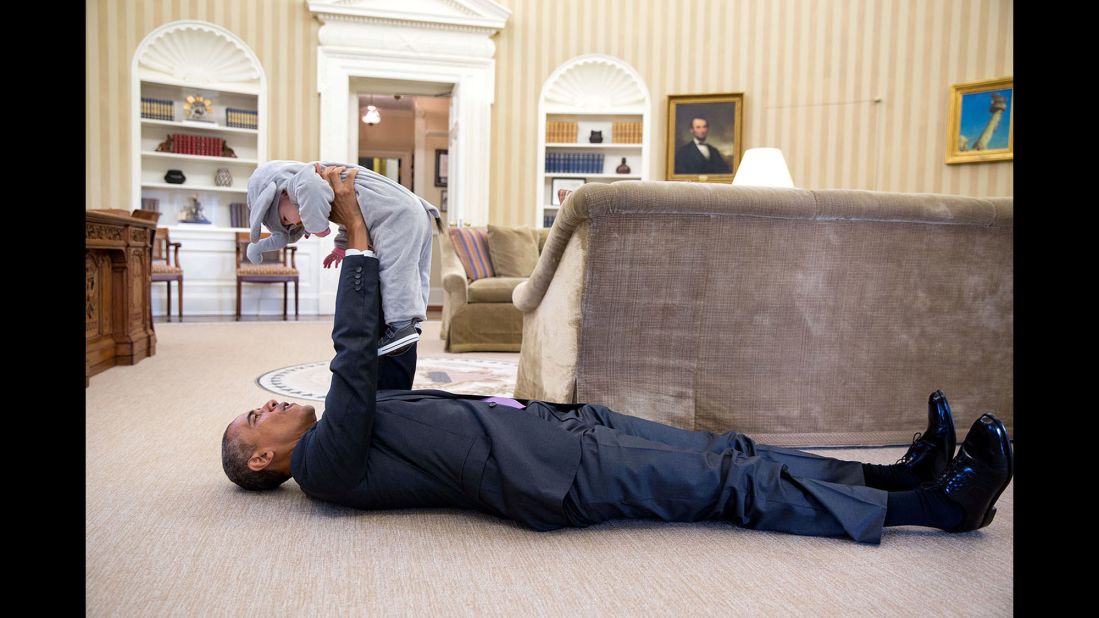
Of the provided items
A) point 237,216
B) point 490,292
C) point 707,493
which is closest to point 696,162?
point 490,292

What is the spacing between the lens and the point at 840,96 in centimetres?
747

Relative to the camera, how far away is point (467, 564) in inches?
58.2

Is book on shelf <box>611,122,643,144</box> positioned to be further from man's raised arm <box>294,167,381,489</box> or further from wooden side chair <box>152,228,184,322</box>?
man's raised arm <box>294,167,381,489</box>

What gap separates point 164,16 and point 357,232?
668cm

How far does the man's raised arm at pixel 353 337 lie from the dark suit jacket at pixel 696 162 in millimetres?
6398

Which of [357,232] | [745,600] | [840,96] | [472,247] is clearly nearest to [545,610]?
[745,600]

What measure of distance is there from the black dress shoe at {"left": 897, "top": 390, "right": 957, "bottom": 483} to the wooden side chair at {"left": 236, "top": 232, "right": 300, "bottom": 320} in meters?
5.81

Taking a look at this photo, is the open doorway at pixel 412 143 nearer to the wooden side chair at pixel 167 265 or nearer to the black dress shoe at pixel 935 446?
the wooden side chair at pixel 167 265

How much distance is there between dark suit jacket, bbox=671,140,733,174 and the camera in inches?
299

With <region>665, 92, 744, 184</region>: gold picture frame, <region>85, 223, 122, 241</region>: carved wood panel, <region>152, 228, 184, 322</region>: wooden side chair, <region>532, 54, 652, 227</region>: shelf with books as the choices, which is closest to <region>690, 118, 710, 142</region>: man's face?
<region>665, 92, 744, 184</region>: gold picture frame

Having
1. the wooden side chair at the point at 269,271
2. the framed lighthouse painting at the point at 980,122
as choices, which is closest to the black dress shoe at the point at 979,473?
the wooden side chair at the point at 269,271

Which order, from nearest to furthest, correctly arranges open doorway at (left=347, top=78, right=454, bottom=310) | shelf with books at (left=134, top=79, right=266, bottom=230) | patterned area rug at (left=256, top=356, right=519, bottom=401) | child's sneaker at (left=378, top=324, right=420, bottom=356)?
child's sneaker at (left=378, top=324, right=420, bottom=356)
patterned area rug at (left=256, top=356, right=519, bottom=401)
shelf with books at (left=134, top=79, right=266, bottom=230)
open doorway at (left=347, top=78, right=454, bottom=310)

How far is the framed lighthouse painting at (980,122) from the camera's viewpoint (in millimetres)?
6824
